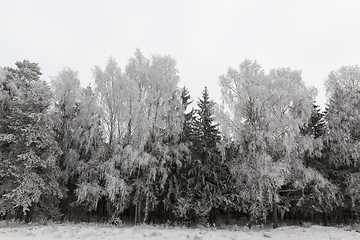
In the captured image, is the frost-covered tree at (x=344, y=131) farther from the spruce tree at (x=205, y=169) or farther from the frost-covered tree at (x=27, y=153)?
the frost-covered tree at (x=27, y=153)

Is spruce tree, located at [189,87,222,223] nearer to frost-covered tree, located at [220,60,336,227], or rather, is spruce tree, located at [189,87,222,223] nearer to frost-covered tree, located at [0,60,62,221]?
frost-covered tree, located at [220,60,336,227]

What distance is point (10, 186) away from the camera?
14.0m

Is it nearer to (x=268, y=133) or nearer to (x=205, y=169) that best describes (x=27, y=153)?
(x=205, y=169)

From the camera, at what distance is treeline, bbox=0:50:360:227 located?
14883 millimetres

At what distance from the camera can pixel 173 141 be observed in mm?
19594

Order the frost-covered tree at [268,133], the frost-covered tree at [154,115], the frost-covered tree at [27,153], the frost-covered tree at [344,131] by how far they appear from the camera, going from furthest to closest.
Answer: the frost-covered tree at [154,115], the frost-covered tree at [344,131], the frost-covered tree at [268,133], the frost-covered tree at [27,153]

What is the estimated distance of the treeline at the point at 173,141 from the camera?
14883 mm

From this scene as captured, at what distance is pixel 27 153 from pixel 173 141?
433 inches

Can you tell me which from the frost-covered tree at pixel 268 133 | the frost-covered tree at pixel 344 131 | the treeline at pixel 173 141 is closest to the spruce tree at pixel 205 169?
the treeline at pixel 173 141

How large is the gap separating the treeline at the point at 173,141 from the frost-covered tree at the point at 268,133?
81mm

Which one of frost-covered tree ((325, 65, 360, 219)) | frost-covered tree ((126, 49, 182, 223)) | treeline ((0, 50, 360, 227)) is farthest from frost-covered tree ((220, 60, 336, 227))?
frost-covered tree ((126, 49, 182, 223))

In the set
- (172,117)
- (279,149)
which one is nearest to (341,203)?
(279,149)

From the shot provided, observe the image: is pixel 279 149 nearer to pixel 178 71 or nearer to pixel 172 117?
pixel 172 117

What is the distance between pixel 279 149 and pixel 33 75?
2304cm
